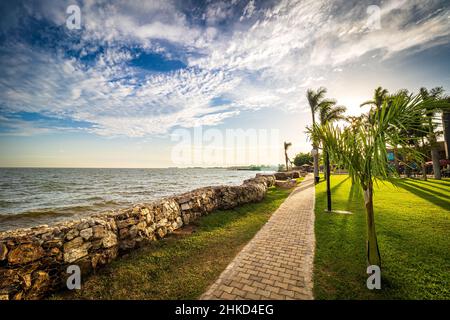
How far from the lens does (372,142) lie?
3.59m

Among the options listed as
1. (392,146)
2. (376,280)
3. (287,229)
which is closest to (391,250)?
(376,280)

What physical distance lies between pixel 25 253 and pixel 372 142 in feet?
23.5

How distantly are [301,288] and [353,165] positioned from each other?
8.78ft

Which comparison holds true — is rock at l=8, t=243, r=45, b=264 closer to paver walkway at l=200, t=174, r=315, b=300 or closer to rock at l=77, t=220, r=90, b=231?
rock at l=77, t=220, r=90, b=231

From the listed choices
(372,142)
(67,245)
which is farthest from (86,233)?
(372,142)

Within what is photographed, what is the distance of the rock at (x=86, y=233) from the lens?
4586 mm

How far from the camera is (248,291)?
371 cm

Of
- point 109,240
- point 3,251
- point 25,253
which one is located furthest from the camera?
point 109,240

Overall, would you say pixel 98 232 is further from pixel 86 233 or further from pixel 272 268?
pixel 272 268

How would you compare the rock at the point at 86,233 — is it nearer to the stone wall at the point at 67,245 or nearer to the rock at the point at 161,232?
the stone wall at the point at 67,245

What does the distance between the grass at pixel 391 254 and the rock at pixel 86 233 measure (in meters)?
5.26

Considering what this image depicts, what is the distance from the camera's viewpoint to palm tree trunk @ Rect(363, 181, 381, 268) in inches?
151
